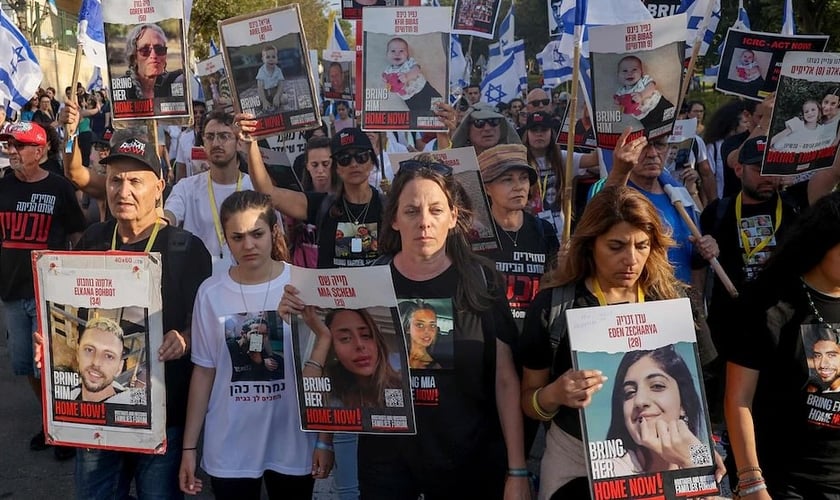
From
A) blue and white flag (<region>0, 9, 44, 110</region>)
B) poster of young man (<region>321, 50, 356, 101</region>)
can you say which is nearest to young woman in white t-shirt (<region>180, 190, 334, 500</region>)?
blue and white flag (<region>0, 9, 44, 110</region>)

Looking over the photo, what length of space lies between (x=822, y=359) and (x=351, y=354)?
1.66m

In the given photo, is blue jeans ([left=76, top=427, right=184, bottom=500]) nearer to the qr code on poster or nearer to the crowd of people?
the crowd of people

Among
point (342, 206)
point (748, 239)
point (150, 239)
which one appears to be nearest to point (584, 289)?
point (150, 239)

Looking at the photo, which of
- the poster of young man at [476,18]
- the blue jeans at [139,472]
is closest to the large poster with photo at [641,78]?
the blue jeans at [139,472]

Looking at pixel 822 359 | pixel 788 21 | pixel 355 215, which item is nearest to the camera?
Result: pixel 822 359

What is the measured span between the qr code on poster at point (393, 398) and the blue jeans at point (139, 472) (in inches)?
42.5

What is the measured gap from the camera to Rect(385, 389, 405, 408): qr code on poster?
2793 millimetres

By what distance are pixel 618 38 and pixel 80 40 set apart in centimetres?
374

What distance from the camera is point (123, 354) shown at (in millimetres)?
3088

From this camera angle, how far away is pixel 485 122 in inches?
202

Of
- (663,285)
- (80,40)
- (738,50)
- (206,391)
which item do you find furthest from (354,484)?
(738,50)

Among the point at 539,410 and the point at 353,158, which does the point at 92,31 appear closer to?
the point at 353,158

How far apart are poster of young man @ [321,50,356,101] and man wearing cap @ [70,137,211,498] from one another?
6.83 meters

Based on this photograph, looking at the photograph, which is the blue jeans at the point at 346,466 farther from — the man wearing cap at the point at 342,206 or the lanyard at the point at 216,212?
the lanyard at the point at 216,212
